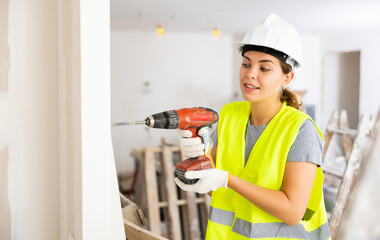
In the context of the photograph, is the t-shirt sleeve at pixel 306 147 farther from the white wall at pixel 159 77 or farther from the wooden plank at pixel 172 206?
the white wall at pixel 159 77

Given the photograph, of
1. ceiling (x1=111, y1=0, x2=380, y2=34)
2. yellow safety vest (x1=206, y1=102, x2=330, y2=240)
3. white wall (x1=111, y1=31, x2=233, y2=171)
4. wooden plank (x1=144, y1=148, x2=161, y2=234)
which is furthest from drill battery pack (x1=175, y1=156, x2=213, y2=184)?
white wall (x1=111, y1=31, x2=233, y2=171)

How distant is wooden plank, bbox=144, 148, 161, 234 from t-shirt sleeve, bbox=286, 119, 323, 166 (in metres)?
2.38

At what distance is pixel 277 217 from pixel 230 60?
21.4 feet

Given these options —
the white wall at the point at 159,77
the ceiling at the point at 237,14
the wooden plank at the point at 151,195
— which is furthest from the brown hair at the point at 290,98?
the white wall at the point at 159,77

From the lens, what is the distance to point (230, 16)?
205 inches

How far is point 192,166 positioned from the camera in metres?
1.26

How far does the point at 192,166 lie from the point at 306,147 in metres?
0.40

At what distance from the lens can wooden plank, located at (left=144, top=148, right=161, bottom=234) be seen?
3.35 m

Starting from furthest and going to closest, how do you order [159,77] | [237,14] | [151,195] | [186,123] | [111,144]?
[159,77], [237,14], [151,195], [186,123], [111,144]

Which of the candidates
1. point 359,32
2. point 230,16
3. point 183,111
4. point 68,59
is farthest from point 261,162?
point 359,32

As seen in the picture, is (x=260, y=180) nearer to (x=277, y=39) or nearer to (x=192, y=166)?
(x=192, y=166)

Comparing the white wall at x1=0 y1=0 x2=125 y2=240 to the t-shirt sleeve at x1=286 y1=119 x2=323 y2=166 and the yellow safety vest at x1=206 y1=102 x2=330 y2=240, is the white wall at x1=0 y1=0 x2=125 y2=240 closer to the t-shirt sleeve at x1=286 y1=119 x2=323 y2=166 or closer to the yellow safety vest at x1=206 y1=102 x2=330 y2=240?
the yellow safety vest at x1=206 y1=102 x2=330 y2=240

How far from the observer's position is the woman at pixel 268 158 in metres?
1.14

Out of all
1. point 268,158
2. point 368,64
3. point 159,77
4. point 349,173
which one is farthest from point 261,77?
point 159,77
